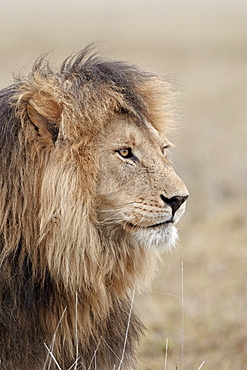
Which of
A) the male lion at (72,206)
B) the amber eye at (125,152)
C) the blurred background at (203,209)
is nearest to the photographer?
the male lion at (72,206)

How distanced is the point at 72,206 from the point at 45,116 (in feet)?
1.41

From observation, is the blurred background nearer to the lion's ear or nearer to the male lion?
the male lion

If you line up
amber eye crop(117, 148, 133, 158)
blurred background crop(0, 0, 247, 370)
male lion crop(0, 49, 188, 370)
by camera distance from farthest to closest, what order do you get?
blurred background crop(0, 0, 247, 370) → amber eye crop(117, 148, 133, 158) → male lion crop(0, 49, 188, 370)

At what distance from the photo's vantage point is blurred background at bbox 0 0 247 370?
5.23 m

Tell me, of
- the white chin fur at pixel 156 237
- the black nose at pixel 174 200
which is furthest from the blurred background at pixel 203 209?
the black nose at pixel 174 200

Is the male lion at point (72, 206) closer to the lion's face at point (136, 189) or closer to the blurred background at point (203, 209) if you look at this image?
the lion's face at point (136, 189)

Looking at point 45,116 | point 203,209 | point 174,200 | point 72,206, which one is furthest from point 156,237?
point 203,209

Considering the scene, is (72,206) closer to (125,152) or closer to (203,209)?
(125,152)

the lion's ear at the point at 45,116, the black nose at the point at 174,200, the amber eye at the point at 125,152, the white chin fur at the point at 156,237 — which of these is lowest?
the white chin fur at the point at 156,237

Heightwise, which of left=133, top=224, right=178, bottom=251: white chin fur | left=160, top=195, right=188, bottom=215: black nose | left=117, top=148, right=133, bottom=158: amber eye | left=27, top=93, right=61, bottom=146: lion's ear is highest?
left=27, top=93, right=61, bottom=146: lion's ear

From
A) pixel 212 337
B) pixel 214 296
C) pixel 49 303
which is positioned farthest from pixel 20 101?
pixel 214 296

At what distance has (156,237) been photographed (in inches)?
113

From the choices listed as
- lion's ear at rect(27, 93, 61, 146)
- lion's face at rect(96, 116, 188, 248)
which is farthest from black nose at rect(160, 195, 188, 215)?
lion's ear at rect(27, 93, 61, 146)

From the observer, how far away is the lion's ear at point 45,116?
287cm
